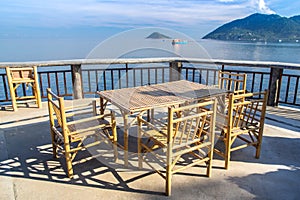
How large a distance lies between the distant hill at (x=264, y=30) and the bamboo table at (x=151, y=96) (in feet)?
53.2

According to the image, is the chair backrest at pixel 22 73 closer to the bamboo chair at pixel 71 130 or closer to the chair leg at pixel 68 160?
the bamboo chair at pixel 71 130

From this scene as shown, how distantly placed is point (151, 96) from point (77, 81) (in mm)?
2826

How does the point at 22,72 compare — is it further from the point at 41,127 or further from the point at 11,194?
the point at 11,194

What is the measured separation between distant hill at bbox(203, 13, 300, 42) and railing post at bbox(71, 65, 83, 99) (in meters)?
15.1

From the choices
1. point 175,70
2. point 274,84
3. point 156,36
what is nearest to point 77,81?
point 156,36

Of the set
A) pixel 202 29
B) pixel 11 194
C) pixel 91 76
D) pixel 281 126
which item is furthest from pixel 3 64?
pixel 281 126

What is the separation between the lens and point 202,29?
528cm


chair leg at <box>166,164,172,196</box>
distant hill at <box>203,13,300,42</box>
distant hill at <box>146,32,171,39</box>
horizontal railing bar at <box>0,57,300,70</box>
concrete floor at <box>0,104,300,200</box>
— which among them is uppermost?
distant hill at <box>203,13,300,42</box>

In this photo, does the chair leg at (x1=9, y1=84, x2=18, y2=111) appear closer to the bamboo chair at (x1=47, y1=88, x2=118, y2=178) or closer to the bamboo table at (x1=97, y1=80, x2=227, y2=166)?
the bamboo chair at (x1=47, y1=88, x2=118, y2=178)

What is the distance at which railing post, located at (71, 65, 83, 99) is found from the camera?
462 cm

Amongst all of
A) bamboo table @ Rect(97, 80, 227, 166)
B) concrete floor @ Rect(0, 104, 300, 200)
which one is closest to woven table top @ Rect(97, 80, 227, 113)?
bamboo table @ Rect(97, 80, 227, 166)

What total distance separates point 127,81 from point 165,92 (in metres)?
2.77

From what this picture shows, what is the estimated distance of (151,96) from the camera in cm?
243

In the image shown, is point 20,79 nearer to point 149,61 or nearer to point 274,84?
point 149,61
